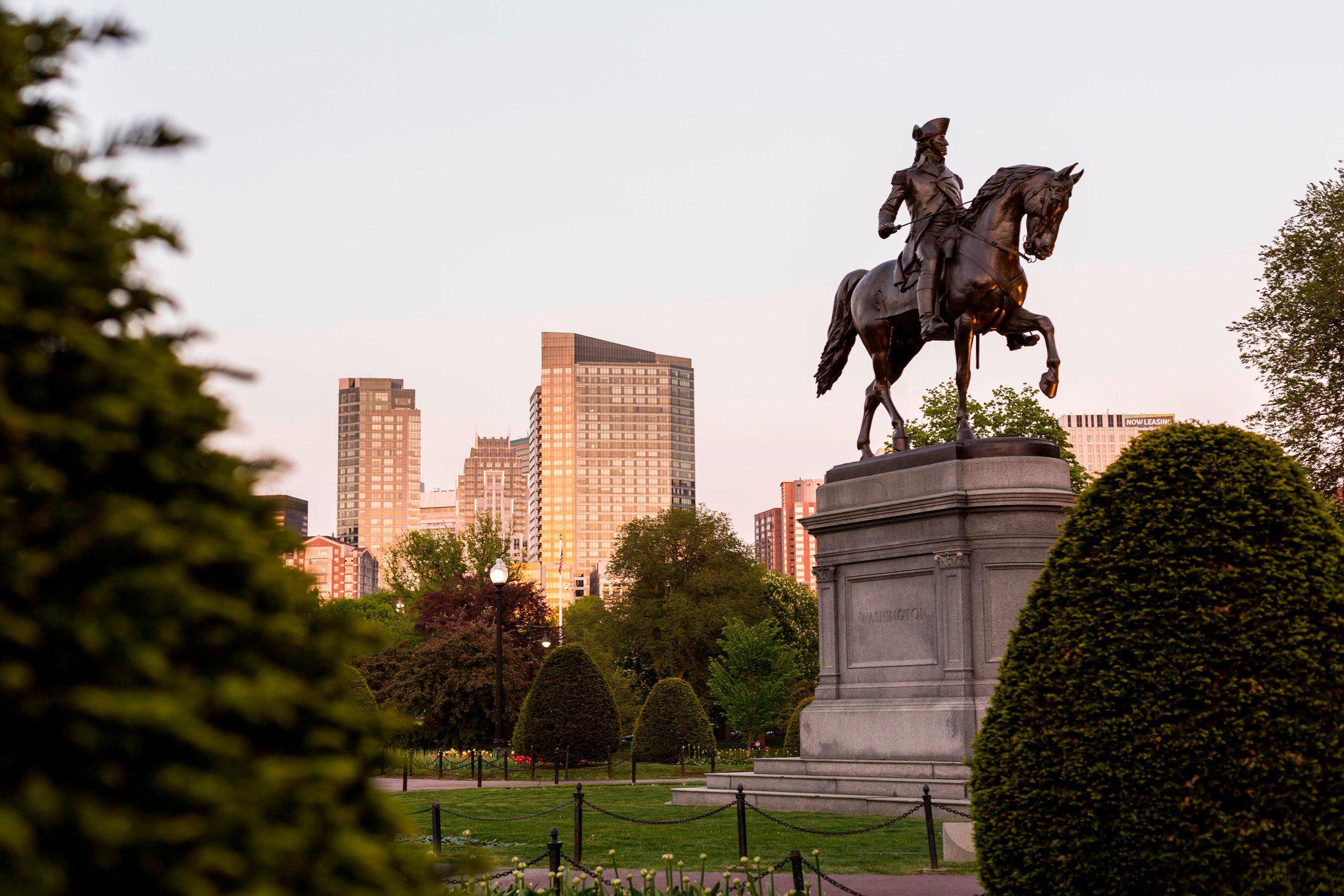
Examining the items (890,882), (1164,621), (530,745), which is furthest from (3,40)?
(530,745)

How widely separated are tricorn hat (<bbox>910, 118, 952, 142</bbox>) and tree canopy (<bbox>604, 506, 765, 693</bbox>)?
50779mm

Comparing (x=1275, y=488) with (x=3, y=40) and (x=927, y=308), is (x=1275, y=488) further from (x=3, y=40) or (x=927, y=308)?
(x=927, y=308)

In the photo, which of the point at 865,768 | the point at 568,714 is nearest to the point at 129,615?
the point at 865,768

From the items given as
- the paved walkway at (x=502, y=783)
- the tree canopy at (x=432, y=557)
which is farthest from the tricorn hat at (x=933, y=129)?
the tree canopy at (x=432, y=557)

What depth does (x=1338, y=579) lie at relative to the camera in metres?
6.70

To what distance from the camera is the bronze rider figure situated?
18672 millimetres

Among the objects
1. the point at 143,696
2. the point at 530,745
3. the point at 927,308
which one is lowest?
the point at 530,745

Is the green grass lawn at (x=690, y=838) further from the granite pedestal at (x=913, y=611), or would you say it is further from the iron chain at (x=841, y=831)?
the granite pedestal at (x=913, y=611)

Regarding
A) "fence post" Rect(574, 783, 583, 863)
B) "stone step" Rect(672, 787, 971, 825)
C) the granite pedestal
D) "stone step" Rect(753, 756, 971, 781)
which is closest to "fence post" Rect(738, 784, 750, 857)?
"fence post" Rect(574, 783, 583, 863)

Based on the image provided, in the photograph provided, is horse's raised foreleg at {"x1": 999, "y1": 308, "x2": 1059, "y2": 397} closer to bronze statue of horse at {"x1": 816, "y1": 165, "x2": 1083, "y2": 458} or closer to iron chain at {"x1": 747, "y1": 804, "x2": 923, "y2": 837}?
bronze statue of horse at {"x1": 816, "y1": 165, "x2": 1083, "y2": 458}

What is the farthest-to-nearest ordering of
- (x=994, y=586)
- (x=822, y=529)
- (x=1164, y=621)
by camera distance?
(x=822, y=529) < (x=994, y=586) < (x=1164, y=621)

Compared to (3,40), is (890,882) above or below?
below

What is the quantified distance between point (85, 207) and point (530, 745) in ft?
113

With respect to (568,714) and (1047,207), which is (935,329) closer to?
(1047,207)
